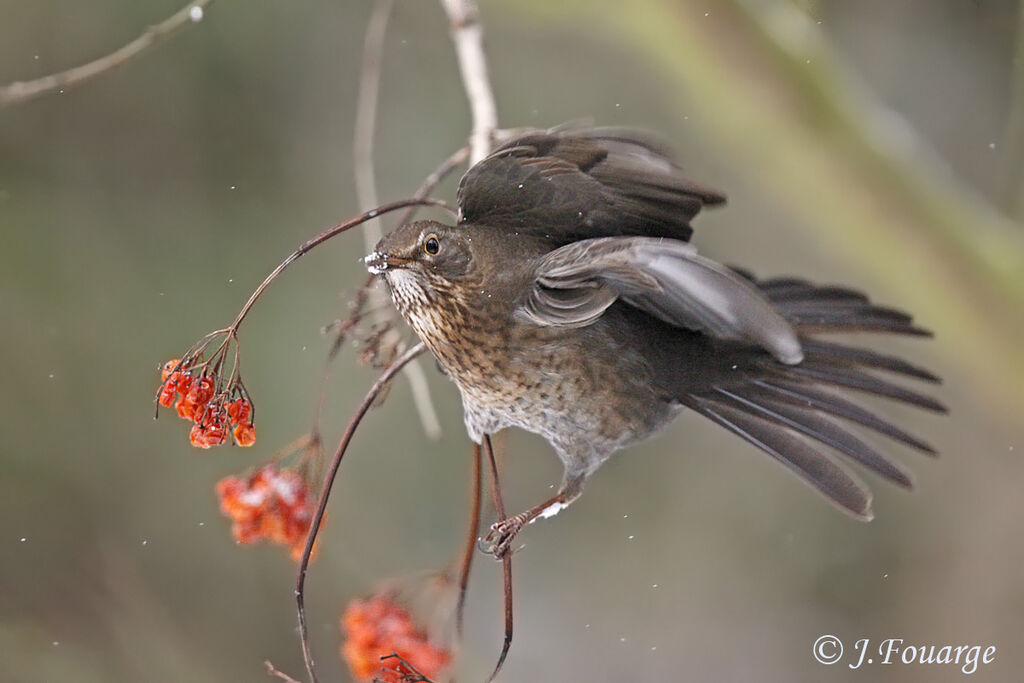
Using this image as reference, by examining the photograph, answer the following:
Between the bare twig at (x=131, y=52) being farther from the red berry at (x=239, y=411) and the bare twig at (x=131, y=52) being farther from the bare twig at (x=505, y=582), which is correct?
the bare twig at (x=505, y=582)

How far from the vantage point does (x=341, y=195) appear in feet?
11.1

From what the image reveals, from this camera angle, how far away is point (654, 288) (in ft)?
4.25

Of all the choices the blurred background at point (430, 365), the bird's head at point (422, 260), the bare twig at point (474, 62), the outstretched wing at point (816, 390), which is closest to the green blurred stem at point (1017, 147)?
the blurred background at point (430, 365)

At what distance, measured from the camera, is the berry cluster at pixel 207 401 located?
4.82ft

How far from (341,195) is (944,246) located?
68.7 inches

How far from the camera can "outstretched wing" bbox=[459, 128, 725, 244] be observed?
→ 1608 mm

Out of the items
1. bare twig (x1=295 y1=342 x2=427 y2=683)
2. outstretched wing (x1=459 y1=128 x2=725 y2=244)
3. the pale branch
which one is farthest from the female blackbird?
the pale branch

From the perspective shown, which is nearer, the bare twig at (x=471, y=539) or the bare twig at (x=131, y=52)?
the bare twig at (x=471, y=539)

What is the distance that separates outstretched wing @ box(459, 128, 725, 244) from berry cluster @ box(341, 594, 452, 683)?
26.5 inches

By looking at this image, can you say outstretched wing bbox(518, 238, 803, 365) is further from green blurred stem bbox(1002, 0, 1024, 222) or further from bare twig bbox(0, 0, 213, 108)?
green blurred stem bbox(1002, 0, 1024, 222)

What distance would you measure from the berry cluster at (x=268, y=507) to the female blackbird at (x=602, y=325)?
300 mm

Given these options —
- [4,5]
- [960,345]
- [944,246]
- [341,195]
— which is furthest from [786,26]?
[4,5]

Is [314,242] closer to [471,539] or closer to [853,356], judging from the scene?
[471,539]

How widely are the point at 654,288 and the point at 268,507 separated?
76 cm
